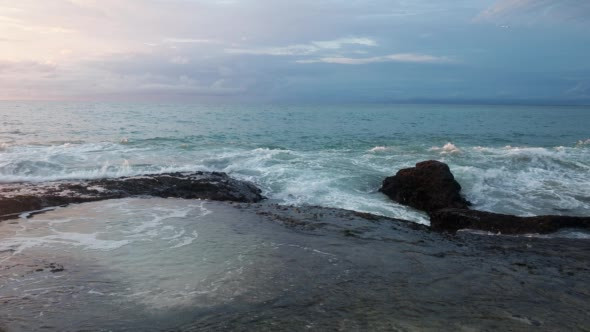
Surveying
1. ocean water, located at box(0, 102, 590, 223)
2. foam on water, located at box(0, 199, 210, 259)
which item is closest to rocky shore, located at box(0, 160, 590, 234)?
ocean water, located at box(0, 102, 590, 223)

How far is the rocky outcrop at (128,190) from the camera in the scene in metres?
12.1

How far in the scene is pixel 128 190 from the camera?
13.9 meters

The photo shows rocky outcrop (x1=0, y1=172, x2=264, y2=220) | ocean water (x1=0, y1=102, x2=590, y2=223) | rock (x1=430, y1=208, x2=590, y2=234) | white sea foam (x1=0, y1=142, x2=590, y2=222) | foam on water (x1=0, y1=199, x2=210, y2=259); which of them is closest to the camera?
foam on water (x1=0, y1=199, x2=210, y2=259)

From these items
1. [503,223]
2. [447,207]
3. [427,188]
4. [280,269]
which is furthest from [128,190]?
[503,223]

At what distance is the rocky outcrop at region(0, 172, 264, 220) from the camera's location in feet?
39.7

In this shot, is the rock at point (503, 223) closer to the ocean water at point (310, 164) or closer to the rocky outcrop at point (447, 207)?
the rocky outcrop at point (447, 207)

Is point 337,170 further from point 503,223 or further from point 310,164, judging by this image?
point 503,223

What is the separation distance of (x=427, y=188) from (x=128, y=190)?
1020 cm

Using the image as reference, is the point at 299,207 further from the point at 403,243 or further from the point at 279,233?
the point at 403,243

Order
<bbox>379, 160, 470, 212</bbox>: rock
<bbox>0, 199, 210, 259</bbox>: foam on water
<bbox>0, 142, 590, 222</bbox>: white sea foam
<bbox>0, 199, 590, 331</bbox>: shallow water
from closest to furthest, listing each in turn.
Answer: <bbox>0, 199, 590, 331</bbox>: shallow water < <bbox>0, 199, 210, 259</bbox>: foam on water < <bbox>379, 160, 470, 212</bbox>: rock < <bbox>0, 142, 590, 222</bbox>: white sea foam

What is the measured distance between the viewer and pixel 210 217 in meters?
11.3

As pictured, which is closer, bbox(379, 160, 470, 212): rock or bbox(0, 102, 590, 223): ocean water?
bbox(379, 160, 470, 212): rock

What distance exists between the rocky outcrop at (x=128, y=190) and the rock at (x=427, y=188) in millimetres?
5120

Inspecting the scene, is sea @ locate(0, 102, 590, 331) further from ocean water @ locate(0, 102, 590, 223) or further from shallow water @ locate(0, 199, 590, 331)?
ocean water @ locate(0, 102, 590, 223)
